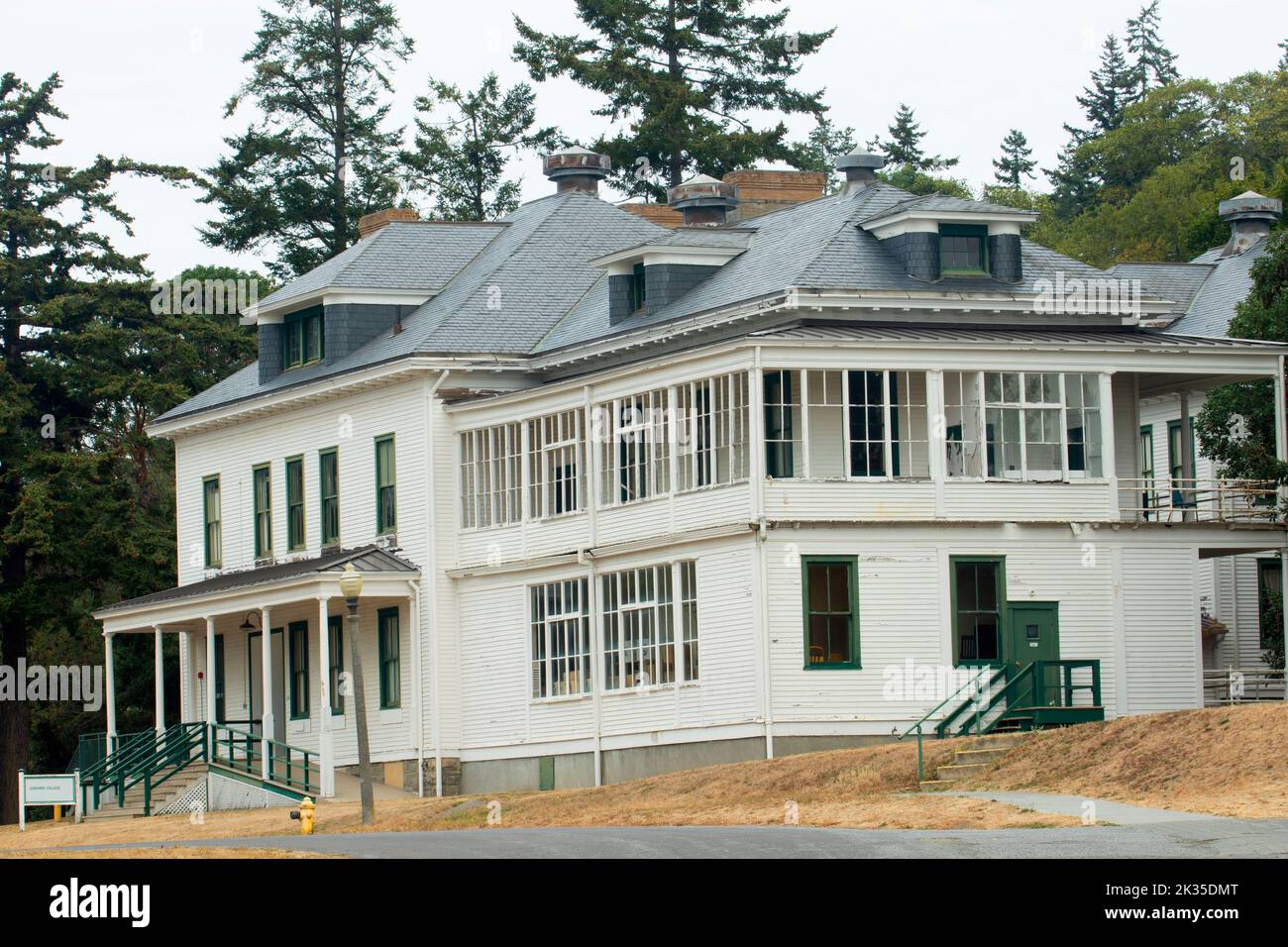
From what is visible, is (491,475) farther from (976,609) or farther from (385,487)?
(976,609)

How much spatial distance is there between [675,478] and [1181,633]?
9.27 meters

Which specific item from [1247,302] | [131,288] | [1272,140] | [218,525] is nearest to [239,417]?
[218,525]

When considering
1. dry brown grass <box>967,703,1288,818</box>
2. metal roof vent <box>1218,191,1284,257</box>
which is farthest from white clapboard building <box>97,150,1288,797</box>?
metal roof vent <box>1218,191,1284,257</box>

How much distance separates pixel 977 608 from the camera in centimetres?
3875

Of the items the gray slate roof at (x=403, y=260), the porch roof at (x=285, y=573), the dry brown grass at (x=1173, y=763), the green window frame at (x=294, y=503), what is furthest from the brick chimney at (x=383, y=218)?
the dry brown grass at (x=1173, y=763)

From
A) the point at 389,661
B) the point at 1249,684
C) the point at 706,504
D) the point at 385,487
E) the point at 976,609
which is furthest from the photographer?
the point at 385,487

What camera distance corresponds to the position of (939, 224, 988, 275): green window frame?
1676 inches

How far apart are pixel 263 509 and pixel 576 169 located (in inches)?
435

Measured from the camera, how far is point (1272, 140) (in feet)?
300

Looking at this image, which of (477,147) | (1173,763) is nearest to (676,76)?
(477,147)

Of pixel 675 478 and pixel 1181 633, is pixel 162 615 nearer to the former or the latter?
pixel 675 478

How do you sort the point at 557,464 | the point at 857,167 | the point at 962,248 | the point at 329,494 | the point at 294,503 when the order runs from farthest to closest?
the point at 294,503 → the point at 329,494 → the point at 857,167 → the point at 557,464 → the point at 962,248

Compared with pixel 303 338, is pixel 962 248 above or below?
above
